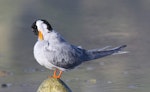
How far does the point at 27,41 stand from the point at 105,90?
3834 millimetres

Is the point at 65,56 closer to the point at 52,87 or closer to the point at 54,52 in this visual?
the point at 54,52

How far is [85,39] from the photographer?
39.0 ft

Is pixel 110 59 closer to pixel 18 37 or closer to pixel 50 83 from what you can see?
pixel 18 37

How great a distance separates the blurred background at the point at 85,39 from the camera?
337 inches

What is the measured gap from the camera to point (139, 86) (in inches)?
325

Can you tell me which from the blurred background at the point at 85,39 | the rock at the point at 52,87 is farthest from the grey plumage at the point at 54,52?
the blurred background at the point at 85,39

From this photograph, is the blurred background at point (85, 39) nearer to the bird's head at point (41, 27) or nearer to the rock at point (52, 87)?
the bird's head at point (41, 27)

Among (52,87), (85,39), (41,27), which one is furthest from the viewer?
(85,39)

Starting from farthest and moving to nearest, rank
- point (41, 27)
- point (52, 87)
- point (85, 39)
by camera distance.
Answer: point (85, 39), point (41, 27), point (52, 87)

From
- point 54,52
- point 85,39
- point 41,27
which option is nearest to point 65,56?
point 54,52

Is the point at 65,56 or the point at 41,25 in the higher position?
the point at 41,25

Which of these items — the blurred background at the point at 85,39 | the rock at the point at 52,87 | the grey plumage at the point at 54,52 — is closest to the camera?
the rock at the point at 52,87

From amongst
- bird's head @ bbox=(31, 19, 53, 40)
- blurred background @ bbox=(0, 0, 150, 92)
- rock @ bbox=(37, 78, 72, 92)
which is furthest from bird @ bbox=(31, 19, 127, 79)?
blurred background @ bbox=(0, 0, 150, 92)

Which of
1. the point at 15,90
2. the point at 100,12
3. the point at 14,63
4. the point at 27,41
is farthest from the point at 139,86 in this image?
the point at 100,12
